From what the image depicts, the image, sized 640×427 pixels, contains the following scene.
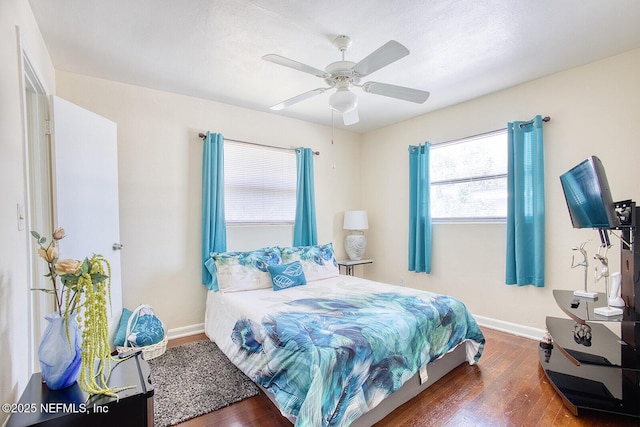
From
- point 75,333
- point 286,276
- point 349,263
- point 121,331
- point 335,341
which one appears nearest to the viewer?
point 75,333

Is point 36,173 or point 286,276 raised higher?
point 36,173

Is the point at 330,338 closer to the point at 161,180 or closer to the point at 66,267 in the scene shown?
the point at 66,267

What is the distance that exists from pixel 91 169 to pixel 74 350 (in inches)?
71.9

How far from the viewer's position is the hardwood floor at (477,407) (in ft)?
6.19

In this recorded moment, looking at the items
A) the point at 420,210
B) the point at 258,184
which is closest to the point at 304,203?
the point at 258,184

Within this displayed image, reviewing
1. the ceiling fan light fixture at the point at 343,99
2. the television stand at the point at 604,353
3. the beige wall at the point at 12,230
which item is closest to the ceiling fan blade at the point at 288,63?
the ceiling fan light fixture at the point at 343,99

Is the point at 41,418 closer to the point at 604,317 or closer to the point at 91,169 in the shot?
the point at 91,169

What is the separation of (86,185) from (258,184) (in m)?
1.85

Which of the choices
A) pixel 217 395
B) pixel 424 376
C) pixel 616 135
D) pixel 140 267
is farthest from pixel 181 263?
pixel 616 135

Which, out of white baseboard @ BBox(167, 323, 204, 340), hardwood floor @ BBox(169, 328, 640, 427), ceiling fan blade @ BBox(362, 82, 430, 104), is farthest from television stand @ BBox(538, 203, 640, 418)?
white baseboard @ BBox(167, 323, 204, 340)

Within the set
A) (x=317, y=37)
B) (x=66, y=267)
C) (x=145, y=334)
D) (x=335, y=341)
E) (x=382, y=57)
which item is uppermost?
(x=317, y=37)

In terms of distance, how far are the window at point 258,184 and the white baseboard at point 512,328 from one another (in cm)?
271

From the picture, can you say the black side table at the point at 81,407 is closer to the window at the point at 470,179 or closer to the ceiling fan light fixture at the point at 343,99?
the ceiling fan light fixture at the point at 343,99

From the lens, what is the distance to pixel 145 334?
271 centimetres
